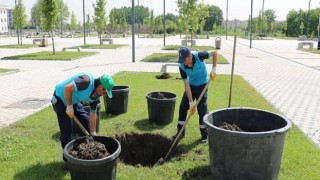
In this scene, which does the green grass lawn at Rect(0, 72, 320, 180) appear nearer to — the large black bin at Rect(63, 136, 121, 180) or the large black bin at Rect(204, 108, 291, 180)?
the large black bin at Rect(204, 108, 291, 180)

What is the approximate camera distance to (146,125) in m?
6.13

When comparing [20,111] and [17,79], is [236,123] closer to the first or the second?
[20,111]

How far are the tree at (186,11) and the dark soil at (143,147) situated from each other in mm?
17459

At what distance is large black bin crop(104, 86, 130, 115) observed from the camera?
21.7ft

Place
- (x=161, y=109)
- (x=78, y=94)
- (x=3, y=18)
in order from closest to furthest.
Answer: (x=78, y=94), (x=161, y=109), (x=3, y=18)

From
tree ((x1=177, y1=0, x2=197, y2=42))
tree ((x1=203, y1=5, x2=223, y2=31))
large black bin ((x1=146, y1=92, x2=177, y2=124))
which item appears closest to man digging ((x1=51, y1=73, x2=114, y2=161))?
large black bin ((x1=146, y1=92, x2=177, y2=124))

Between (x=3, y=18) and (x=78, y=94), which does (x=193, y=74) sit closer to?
(x=78, y=94)

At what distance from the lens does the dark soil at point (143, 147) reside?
17.8 feet

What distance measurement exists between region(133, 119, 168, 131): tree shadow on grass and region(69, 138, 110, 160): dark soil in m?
2.17

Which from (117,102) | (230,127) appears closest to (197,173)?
(230,127)

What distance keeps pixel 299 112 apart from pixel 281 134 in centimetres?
433

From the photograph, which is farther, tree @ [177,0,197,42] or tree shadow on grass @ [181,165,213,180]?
tree @ [177,0,197,42]

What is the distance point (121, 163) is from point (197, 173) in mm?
1110

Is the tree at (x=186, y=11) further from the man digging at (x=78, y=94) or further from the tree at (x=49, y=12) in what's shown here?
the man digging at (x=78, y=94)
